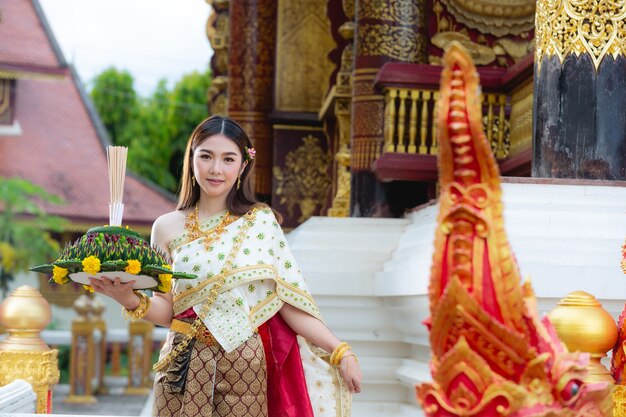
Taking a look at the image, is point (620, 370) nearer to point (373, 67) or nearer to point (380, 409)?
point (380, 409)

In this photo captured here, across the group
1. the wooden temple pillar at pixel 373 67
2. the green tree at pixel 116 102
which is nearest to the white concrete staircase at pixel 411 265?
the wooden temple pillar at pixel 373 67

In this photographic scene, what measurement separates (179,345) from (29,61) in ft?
67.4

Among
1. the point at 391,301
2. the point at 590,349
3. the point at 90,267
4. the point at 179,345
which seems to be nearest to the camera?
the point at 590,349

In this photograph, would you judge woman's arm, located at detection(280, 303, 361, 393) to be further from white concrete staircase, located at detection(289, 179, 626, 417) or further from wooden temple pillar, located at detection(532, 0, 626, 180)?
wooden temple pillar, located at detection(532, 0, 626, 180)

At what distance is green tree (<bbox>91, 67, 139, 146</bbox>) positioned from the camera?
3703 centimetres

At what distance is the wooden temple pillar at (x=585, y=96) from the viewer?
15.4 ft

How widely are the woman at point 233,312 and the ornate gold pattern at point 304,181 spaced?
6.16 m

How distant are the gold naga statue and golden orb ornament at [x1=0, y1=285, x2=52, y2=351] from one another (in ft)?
11.2

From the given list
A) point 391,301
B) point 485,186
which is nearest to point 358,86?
point 391,301

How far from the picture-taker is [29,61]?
23281 mm

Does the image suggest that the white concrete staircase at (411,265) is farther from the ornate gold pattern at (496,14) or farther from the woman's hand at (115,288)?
the ornate gold pattern at (496,14)

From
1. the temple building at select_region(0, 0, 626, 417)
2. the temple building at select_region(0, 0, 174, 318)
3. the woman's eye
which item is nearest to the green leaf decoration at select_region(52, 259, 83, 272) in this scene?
the temple building at select_region(0, 0, 626, 417)

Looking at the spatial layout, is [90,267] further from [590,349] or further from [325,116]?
[325,116]

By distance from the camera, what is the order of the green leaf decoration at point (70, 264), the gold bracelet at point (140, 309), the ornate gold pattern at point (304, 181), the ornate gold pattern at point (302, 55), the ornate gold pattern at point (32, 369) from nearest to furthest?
the green leaf decoration at point (70, 264)
the gold bracelet at point (140, 309)
the ornate gold pattern at point (32, 369)
the ornate gold pattern at point (302, 55)
the ornate gold pattern at point (304, 181)
